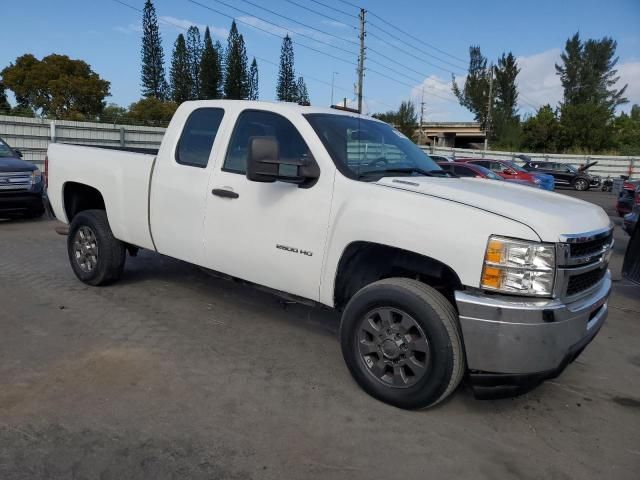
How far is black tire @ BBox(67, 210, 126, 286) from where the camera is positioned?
5547 mm

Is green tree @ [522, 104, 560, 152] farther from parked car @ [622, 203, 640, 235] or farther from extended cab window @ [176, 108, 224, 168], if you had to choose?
extended cab window @ [176, 108, 224, 168]

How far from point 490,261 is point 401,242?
0.55 metres

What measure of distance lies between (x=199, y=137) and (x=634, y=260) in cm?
443

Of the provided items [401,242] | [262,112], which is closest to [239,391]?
[401,242]

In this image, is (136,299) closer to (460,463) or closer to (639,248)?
(460,463)

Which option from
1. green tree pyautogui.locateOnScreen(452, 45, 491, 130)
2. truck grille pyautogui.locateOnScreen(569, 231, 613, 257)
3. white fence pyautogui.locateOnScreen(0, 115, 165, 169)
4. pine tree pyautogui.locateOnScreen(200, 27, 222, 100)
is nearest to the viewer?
truck grille pyautogui.locateOnScreen(569, 231, 613, 257)

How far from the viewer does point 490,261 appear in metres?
3.02

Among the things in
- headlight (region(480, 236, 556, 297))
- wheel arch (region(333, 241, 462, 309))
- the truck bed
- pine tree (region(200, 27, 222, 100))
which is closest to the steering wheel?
wheel arch (region(333, 241, 462, 309))

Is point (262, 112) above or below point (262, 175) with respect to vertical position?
above

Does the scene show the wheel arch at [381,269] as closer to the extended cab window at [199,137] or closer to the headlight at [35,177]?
the extended cab window at [199,137]

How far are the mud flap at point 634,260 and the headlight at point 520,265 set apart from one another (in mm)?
3161

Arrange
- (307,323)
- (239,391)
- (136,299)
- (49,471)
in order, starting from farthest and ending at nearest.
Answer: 1. (136,299)
2. (307,323)
3. (239,391)
4. (49,471)

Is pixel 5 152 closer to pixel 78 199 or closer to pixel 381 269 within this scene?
pixel 78 199

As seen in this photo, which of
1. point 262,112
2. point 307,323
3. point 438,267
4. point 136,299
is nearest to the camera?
point 438,267
